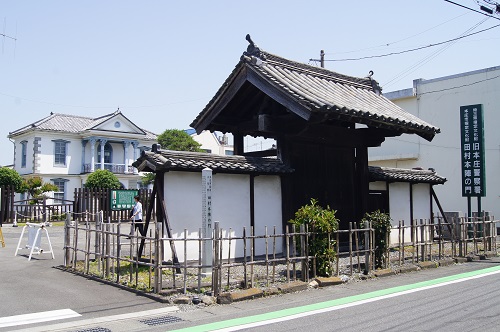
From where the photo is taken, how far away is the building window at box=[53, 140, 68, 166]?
45812 mm

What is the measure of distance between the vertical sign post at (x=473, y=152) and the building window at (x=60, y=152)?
1470 inches

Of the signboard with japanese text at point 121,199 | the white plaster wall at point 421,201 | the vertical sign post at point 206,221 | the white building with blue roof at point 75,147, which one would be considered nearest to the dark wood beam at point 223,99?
the vertical sign post at point 206,221

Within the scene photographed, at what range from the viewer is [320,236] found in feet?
36.3

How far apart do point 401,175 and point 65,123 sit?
1524 inches

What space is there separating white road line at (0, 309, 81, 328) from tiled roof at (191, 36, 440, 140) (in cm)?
725

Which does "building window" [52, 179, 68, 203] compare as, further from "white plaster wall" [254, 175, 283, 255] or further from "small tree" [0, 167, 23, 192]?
"white plaster wall" [254, 175, 283, 255]

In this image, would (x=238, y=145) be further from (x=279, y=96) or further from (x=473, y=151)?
(x=473, y=151)

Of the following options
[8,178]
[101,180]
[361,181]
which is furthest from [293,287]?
[101,180]

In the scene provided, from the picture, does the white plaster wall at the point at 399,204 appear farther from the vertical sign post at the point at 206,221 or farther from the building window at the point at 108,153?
the building window at the point at 108,153

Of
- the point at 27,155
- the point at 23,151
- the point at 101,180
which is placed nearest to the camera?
the point at 101,180

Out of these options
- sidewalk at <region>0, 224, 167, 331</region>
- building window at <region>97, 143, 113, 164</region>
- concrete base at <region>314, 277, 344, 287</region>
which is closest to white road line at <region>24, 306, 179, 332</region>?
sidewalk at <region>0, 224, 167, 331</region>

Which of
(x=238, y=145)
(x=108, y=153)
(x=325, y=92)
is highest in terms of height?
(x=108, y=153)

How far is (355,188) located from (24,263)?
1042 centimetres

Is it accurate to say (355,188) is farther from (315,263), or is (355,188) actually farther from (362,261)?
(315,263)
